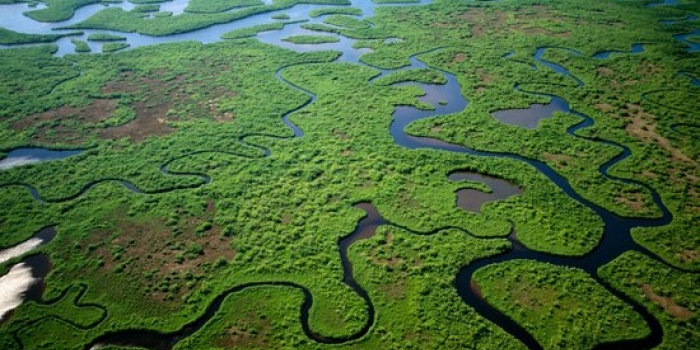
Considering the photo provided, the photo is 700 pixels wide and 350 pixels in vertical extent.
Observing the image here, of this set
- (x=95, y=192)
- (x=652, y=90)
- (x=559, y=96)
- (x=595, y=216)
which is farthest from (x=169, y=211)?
(x=652, y=90)

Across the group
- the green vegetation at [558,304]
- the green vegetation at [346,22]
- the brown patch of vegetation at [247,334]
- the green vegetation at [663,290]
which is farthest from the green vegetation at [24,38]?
the green vegetation at [663,290]

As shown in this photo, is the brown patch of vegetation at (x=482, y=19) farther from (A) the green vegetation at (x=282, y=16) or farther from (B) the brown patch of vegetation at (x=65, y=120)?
(B) the brown patch of vegetation at (x=65, y=120)

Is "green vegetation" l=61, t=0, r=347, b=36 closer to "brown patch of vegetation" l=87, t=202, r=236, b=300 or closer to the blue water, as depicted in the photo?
the blue water

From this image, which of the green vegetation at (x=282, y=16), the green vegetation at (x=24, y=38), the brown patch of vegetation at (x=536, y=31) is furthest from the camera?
the green vegetation at (x=282, y=16)

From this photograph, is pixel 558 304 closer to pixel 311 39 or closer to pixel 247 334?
pixel 247 334

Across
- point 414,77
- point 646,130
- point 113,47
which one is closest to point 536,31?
point 414,77

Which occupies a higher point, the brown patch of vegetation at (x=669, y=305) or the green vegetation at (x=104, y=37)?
the green vegetation at (x=104, y=37)
